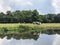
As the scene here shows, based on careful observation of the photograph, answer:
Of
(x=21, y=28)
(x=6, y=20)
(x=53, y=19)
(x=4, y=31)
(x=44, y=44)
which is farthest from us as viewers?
(x=53, y=19)

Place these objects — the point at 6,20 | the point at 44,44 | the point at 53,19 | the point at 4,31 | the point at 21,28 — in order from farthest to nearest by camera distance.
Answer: the point at 53,19 < the point at 6,20 < the point at 21,28 < the point at 4,31 < the point at 44,44

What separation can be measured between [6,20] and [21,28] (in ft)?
140

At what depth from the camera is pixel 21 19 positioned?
103m

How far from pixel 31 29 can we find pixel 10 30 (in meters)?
7.03

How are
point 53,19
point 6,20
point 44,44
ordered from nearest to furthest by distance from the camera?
point 44,44 → point 6,20 → point 53,19

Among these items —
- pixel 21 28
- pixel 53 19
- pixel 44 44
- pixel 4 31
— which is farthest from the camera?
pixel 53 19

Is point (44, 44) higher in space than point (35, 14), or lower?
lower

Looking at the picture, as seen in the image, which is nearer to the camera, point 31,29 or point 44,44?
point 44,44

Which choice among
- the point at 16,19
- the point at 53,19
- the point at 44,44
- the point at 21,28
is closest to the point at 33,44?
the point at 44,44

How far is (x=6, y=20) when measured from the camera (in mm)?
101188

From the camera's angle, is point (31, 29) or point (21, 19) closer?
point (31, 29)

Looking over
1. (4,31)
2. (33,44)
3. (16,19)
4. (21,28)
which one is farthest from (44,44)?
(16,19)

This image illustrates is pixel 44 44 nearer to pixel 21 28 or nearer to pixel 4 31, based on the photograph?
→ pixel 4 31

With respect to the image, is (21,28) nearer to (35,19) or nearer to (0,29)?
(0,29)
